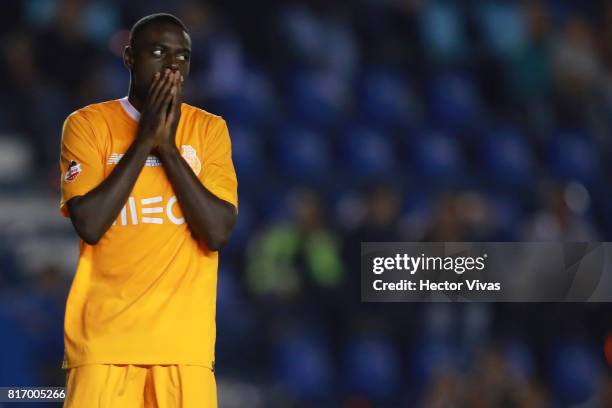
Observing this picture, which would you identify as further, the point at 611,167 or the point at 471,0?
the point at 471,0

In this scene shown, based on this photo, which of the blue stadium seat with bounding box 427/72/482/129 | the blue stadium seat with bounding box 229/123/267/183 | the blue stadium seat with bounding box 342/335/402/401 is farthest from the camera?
the blue stadium seat with bounding box 427/72/482/129

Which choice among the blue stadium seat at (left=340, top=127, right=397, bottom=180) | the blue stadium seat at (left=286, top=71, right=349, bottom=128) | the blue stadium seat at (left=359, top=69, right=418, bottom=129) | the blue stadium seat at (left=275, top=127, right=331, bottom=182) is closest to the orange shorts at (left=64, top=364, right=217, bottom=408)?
the blue stadium seat at (left=275, top=127, right=331, bottom=182)

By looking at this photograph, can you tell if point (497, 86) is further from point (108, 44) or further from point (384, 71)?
point (108, 44)

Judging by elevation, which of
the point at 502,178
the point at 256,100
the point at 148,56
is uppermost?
the point at 256,100

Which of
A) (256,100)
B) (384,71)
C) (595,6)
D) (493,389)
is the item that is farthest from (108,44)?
(595,6)

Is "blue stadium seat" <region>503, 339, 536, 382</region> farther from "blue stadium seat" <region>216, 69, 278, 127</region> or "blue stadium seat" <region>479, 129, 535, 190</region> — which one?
"blue stadium seat" <region>216, 69, 278, 127</region>

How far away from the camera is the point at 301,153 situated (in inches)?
292

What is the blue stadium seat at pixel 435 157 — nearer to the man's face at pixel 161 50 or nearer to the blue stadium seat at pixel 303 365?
the blue stadium seat at pixel 303 365

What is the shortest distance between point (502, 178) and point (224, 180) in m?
5.24

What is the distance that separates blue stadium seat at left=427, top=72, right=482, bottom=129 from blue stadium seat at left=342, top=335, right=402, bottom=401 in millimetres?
2239

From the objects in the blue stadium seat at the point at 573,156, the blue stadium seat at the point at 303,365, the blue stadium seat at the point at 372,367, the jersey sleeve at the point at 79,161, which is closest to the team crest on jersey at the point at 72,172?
the jersey sleeve at the point at 79,161

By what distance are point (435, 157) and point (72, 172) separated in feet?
17.5

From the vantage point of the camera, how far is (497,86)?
824 cm

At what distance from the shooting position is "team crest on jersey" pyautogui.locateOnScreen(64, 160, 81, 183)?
8.37 ft
